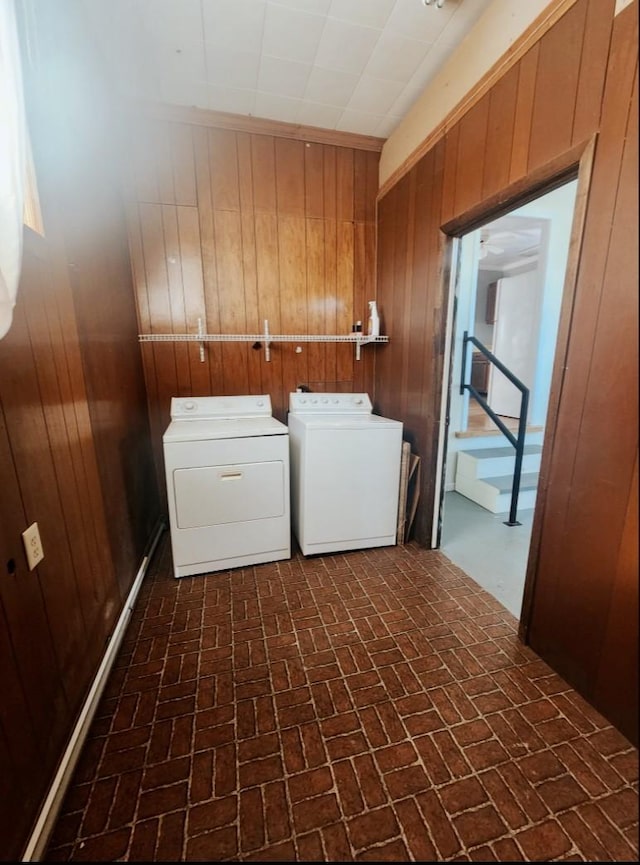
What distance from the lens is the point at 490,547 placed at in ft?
7.89

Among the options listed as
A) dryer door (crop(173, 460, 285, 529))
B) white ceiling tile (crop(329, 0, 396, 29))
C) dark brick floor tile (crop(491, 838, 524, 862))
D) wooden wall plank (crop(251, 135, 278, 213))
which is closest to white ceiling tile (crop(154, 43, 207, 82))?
wooden wall plank (crop(251, 135, 278, 213))

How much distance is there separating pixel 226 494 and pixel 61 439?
0.95 meters

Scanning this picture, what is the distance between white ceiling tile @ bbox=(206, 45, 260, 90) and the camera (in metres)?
1.90

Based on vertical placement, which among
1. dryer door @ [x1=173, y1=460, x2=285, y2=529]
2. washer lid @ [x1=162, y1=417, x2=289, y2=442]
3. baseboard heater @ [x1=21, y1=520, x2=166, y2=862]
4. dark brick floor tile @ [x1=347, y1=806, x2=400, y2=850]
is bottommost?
dark brick floor tile @ [x1=347, y1=806, x2=400, y2=850]

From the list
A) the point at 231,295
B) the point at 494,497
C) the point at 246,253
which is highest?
the point at 246,253

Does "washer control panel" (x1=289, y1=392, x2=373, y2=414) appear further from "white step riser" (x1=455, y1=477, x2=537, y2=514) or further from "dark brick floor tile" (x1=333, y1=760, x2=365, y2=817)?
"dark brick floor tile" (x1=333, y1=760, x2=365, y2=817)

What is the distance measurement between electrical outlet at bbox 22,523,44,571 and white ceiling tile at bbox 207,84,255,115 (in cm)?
264

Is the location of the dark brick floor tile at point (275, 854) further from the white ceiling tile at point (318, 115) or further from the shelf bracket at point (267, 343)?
the white ceiling tile at point (318, 115)

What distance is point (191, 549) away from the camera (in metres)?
2.08

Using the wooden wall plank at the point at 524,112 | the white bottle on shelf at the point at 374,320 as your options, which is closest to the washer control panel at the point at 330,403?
the white bottle on shelf at the point at 374,320

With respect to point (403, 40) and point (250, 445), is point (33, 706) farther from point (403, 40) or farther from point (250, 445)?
point (403, 40)

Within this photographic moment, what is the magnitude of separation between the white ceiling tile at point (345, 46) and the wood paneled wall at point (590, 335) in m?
0.68

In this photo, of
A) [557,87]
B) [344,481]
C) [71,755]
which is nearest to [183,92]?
[557,87]

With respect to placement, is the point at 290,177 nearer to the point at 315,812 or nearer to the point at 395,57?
the point at 395,57
